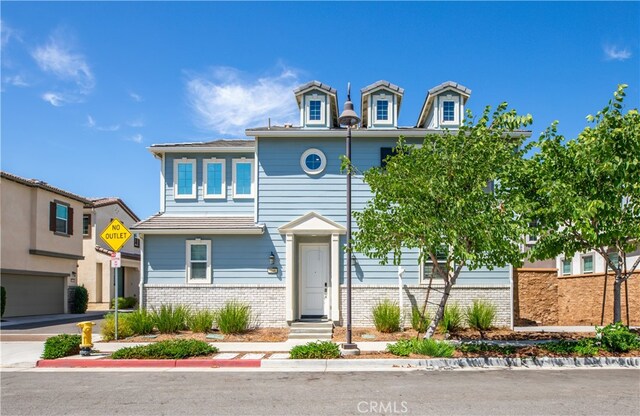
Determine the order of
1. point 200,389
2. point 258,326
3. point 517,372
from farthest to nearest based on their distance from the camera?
point 258,326
point 517,372
point 200,389

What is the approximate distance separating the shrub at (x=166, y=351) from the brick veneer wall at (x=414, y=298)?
216 inches

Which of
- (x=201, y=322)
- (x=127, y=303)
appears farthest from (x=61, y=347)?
(x=127, y=303)

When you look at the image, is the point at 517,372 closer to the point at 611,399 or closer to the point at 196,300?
the point at 611,399

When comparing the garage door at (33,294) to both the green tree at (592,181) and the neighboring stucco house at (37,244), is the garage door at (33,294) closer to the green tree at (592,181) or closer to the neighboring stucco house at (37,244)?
the neighboring stucco house at (37,244)

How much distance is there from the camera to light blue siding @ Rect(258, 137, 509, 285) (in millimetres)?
16641

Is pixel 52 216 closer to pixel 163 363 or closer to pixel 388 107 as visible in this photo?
pixel 163 363

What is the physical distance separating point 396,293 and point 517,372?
20.0 ft

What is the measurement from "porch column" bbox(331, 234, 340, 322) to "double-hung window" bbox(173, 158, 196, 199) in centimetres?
512

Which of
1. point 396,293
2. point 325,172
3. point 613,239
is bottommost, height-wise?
point 396,293

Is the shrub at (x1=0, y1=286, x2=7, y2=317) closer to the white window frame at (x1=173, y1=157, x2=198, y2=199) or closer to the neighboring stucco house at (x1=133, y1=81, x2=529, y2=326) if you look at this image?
the neighboring stucco house at (x1=133, y1=81, x2=529, y2=326)

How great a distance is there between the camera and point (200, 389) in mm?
8852

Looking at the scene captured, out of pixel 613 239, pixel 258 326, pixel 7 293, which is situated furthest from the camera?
pixel 7 293

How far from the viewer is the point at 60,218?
27109 millimetres

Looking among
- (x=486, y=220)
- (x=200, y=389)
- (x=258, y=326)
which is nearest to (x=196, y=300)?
(x=258, y=326)
